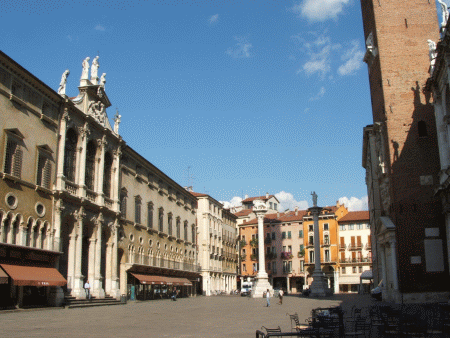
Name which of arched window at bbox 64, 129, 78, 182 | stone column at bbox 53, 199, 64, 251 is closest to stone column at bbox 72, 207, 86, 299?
stone column at bbox 53, 199, 64, 251

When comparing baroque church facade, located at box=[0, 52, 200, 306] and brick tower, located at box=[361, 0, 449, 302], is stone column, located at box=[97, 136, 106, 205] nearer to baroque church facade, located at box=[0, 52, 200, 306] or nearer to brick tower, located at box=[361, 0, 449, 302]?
baroque church facade, located at box=[0, 52, 200, 306]

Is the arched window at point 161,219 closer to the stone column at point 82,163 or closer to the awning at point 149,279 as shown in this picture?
the awning at point 149,279

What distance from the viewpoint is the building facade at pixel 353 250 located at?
81.7m

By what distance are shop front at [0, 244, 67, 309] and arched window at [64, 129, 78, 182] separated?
20.5 feet

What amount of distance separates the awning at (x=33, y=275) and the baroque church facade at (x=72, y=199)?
88 mm

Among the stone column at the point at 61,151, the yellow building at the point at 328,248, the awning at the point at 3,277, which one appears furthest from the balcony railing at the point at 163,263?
the yellow building at the point at 328,248

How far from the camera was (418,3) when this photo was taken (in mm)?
35375

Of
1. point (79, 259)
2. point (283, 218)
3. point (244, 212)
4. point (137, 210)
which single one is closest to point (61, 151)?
point (79, 259)

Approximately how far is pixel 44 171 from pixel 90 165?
22.0 ft

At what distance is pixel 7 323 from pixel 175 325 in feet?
21.4

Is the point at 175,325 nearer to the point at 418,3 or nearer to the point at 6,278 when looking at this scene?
the point at 6,278

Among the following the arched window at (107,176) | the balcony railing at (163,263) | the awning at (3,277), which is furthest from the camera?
the balcony railing at (163,263)

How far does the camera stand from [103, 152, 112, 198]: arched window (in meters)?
39.5

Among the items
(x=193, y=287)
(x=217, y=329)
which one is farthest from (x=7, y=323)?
(x=193, y=287)
